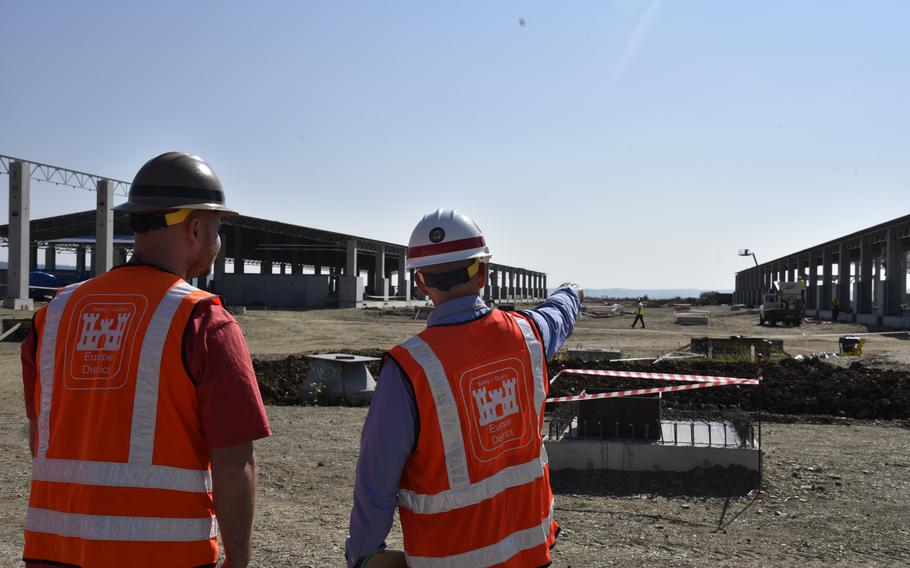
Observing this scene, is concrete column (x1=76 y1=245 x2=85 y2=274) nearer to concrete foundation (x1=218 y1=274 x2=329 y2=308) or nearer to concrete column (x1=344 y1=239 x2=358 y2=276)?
concrete foundation (x1=218 y1=274 x2=329 y2=308)

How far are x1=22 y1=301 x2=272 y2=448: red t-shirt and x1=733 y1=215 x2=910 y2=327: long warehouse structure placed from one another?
41.6m

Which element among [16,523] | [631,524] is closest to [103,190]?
[16,523]

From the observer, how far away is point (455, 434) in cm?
237

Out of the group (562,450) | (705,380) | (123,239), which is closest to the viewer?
(562,450)

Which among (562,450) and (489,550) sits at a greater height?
(489,550)

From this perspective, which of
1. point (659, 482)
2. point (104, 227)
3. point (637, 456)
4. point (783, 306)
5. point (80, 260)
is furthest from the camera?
point (80, 260)

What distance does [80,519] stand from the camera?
2.08 m

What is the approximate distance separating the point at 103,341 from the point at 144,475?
16.4 inches

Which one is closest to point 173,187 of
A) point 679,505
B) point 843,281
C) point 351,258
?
point 679,505

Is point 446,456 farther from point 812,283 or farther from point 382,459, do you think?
point 812,283

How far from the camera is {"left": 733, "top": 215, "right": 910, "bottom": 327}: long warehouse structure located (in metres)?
39.3

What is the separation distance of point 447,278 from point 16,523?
5420mm

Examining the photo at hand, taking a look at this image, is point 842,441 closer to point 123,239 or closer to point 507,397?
point 507,397

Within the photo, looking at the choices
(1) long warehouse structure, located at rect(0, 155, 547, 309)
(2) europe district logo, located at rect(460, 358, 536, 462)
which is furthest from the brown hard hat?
(1) long warehouse structure, located at rect(0, 155, 547, 309)
